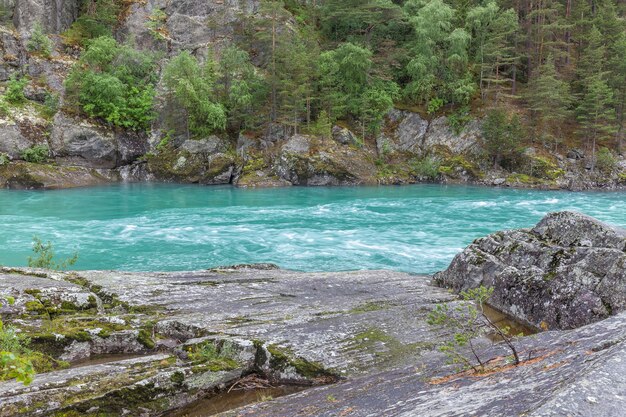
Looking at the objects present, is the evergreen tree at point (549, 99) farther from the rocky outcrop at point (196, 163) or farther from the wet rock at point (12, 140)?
the wet rock at point (12, 140)

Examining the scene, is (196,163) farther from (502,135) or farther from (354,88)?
(502,135)

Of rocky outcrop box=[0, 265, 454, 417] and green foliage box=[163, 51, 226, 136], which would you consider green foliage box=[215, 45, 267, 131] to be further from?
rocky outcrop box=[0, 265, 454, 417]

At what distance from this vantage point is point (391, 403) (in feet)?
13.0

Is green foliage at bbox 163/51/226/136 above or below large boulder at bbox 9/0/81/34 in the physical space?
below

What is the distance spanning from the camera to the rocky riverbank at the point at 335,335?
11.9ft

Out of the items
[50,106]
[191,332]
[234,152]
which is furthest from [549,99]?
[50,106]

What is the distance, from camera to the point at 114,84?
43.2 m

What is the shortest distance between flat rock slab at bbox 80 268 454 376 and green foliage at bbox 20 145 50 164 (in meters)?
34.1

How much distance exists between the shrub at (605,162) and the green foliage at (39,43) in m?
58.2

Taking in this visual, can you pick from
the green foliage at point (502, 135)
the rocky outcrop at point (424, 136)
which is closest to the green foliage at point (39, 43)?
the rocky outcrop at point (424, 136)

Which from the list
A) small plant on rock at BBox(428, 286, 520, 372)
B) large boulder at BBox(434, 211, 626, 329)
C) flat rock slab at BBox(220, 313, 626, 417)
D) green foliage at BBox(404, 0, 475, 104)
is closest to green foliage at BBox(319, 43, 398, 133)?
green foliage at BBox(404, 0, 475, 104)

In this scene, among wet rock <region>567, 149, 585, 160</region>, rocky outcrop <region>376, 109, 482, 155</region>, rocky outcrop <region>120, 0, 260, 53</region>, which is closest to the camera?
wet rock <region>567, 149, 585, 160</region>

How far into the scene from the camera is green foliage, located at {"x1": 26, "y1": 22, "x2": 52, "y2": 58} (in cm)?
4625

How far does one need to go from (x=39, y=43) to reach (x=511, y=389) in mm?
56453
